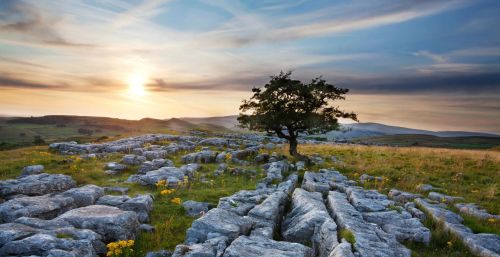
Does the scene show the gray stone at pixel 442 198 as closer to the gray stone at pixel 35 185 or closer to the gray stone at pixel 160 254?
the gray stone at pixel 160 254

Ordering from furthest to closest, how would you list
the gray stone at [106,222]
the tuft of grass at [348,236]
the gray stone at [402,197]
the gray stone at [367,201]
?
the gray stone at [402,197] → the gray stone at [367,201] → the gray stone at [106,222] → the tuft of grass at [348,236]

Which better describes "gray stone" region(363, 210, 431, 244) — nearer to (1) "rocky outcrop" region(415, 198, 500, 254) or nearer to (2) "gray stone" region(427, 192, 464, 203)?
(1) "rocky outcrop" region(415, 198, 500, 254)

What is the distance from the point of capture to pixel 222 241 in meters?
11.8

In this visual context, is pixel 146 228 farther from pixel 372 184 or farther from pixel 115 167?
pixel 372 184

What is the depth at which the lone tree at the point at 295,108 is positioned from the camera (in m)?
37.8

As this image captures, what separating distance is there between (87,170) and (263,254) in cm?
2354

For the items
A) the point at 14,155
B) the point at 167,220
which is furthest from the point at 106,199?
the point at 14,155

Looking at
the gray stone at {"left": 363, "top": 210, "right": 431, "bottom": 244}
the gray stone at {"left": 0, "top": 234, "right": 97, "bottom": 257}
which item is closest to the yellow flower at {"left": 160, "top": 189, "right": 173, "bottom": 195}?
the gray stone at {"left": 0, "top": 234, "right": 97, "bottom": 257}

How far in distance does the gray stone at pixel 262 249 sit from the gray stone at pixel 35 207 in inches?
361

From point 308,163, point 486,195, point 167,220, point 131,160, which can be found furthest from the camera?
point 308,163

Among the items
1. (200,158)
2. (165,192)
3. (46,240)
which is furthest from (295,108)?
(46,240)

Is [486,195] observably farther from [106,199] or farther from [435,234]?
[106,199]

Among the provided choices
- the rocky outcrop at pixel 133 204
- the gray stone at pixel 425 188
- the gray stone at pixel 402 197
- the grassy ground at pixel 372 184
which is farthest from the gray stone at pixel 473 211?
the rocky outcrop at pixel 133 204

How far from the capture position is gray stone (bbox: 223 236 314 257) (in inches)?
416
